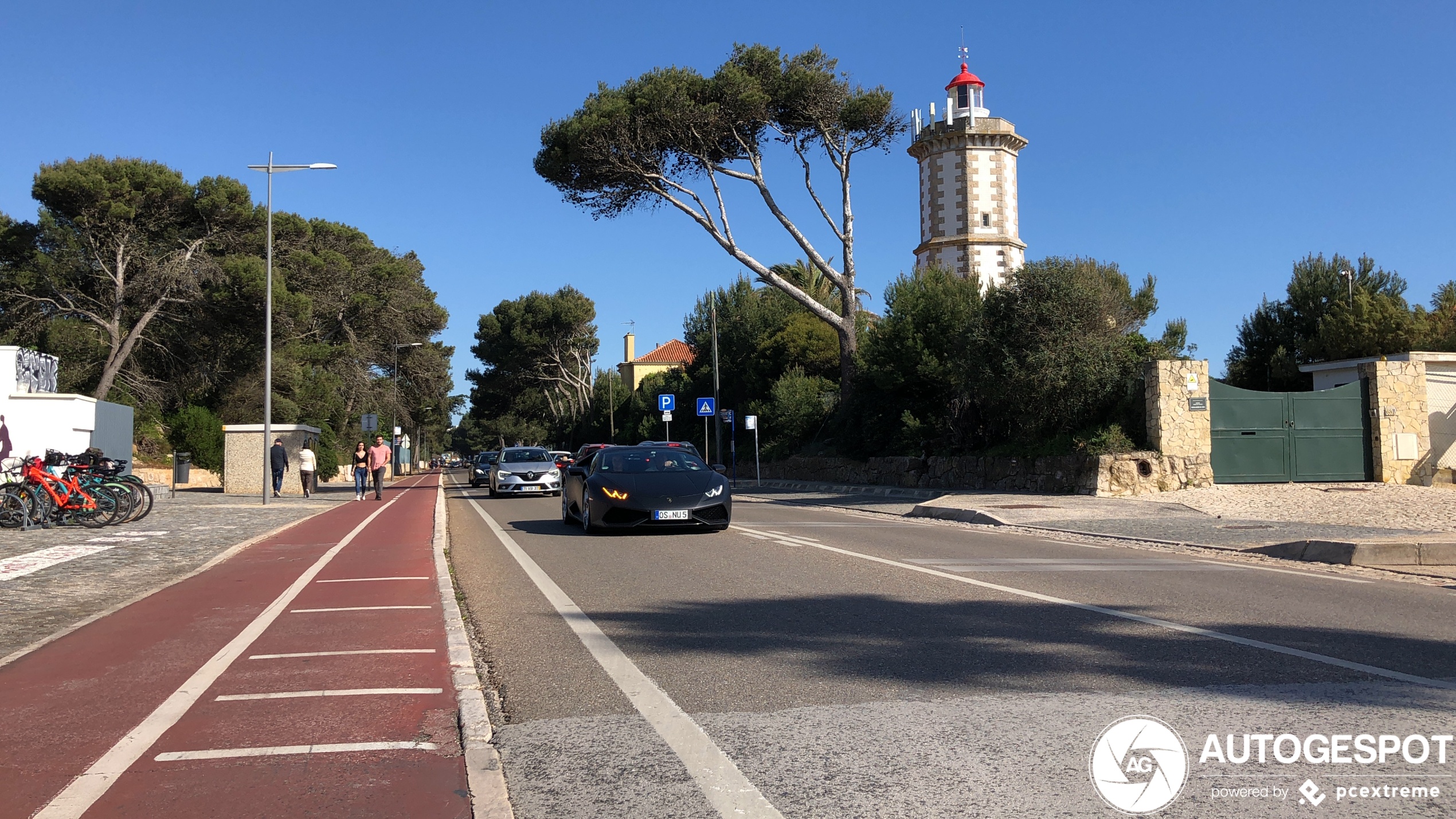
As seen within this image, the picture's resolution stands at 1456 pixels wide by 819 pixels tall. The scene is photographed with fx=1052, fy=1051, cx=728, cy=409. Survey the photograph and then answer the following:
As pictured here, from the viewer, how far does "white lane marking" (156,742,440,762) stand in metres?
4.23

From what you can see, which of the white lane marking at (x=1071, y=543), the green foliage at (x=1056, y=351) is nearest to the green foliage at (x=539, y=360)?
the green foliage at (x=1056, y=351)

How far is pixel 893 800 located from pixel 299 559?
33.0 ft

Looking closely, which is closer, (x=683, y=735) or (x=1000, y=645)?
(x=683, y=735)

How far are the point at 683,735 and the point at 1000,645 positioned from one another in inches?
100

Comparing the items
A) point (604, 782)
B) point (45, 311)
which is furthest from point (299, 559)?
point (45, 311)

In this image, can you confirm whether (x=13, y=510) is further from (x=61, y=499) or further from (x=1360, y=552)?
(x=1360, y=552)

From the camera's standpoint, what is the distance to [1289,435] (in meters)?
22.1

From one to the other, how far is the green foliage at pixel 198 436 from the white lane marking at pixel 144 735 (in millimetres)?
34153

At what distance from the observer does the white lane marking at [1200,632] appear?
526cm

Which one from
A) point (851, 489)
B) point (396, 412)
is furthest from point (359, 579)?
point (396, 412)

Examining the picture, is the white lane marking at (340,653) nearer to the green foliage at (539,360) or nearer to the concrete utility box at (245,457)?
the concrete utility box at (245,457)

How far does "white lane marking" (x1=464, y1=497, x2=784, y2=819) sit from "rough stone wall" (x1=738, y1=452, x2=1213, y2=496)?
16.7m

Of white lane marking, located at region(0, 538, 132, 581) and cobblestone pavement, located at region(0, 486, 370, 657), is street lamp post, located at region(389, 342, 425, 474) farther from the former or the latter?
white lane marking, located at region(0, 538, 132, 581)

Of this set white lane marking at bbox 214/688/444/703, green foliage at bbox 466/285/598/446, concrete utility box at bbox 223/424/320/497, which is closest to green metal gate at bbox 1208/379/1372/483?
white lane marking at bbox 214/688/444/703
